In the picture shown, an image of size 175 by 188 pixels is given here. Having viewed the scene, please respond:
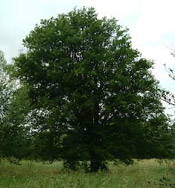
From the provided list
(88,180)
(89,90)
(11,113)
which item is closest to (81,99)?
(89,90)

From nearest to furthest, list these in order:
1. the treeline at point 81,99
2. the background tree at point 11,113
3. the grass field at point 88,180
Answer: the grass field at point 88,180
the background tree at point 11,113
the treeline at point 81,99

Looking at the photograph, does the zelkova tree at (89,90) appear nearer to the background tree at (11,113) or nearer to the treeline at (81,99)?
the treeline at (81,99)

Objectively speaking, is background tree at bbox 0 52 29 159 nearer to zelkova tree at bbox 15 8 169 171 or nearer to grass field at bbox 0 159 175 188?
zelkova tree at bbox 15 8 169 171

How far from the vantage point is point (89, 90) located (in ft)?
84.0

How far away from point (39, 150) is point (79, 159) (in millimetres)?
3408

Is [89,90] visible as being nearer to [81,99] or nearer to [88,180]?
[81,99]

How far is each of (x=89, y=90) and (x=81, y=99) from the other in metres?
1.35

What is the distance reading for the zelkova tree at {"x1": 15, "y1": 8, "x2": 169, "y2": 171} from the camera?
24766 mm

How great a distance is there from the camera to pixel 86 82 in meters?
25.4

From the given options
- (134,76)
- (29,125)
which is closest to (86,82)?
(134,76)

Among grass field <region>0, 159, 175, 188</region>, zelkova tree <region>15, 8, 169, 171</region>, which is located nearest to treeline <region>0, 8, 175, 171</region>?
zelkova tree <region>15, 8, 169, 171</region>

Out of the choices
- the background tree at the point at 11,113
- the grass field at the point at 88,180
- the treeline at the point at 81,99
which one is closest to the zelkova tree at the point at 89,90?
the treeline at the point at 81,99

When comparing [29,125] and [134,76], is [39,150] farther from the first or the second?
[134,76]

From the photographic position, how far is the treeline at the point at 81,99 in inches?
968
